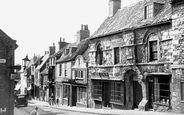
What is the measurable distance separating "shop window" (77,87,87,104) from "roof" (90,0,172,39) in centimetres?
695

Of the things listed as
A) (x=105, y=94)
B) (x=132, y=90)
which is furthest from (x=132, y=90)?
(x=105, y=94)

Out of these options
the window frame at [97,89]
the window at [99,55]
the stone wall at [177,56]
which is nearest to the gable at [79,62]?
the window at [99,55]

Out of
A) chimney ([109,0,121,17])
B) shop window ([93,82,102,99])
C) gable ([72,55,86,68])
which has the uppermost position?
chimney ([109,0,121,17])

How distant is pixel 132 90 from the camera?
18.0 meters

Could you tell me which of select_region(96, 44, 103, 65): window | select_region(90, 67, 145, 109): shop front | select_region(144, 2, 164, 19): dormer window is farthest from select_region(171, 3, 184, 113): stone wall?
select_region(96, 44, 103, 65): window

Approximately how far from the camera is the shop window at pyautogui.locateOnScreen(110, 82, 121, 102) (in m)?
19.3

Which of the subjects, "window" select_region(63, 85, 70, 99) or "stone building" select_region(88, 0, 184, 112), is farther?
"window" select_region(63, 85, 70, 99)

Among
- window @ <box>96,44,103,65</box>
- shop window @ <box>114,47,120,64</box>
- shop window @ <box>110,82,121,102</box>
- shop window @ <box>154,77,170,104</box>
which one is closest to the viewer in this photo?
shop window @ <box>154,77,170,104</box>

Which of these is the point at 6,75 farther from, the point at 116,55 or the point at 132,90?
the point at 132,90

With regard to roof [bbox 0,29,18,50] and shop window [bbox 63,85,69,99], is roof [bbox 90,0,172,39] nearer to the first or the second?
roof [bbox 0,29,18,50]

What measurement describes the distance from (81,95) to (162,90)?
12606 millimetres

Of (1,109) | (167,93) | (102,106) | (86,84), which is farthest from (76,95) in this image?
(167,93)

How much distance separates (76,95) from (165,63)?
1490 centimetres

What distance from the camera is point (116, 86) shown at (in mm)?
19750
